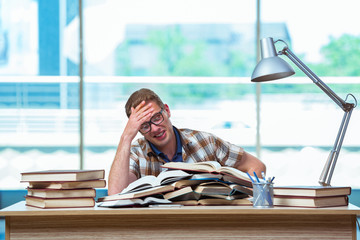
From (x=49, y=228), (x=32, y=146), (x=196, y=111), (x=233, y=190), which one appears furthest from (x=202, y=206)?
(x=32, y=146)

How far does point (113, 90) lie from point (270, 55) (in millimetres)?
3270

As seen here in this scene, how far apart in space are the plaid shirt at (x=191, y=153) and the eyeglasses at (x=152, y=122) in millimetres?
151

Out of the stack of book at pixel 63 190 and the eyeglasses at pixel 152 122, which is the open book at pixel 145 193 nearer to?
the stack of book at pixel 63 190

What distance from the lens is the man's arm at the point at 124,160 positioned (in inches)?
85.5

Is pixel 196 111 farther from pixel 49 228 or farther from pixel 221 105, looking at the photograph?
pixel 49 228

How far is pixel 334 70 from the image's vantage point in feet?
17.1

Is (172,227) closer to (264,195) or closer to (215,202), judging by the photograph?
(215,202)

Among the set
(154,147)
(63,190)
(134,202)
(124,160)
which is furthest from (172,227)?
(154,147)

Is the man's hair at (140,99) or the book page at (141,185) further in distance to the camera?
the man's hair at (140,99)

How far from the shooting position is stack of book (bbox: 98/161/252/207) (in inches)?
66.2

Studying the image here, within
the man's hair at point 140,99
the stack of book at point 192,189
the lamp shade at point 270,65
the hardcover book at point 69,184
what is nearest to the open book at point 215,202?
the stack of book at point 192,189

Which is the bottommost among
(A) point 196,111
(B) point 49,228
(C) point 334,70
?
(B) point 49,228

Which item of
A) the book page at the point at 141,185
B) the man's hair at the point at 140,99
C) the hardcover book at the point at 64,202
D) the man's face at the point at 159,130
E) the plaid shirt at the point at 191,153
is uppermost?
the man's hair at the point at 140,99

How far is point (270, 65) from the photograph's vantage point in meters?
2.06
